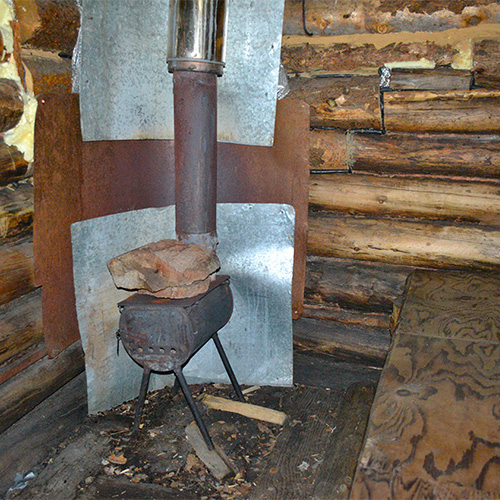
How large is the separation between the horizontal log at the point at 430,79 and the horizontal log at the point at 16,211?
98.4 inches

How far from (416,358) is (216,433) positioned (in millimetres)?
1664

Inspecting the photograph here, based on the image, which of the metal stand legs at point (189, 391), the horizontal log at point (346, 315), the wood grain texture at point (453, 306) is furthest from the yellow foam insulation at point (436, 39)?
the metal stand legs at point (189, 391)

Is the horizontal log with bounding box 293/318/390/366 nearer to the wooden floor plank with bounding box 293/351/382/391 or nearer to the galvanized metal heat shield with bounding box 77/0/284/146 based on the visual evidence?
the wooden floor plank with bounding box 293/351/382/391

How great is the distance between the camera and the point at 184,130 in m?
3.18

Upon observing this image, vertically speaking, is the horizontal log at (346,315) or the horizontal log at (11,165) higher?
the horizontal log at (11,165)

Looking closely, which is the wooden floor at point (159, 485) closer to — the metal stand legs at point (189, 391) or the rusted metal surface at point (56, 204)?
the metal stand legs at point (189, 391)

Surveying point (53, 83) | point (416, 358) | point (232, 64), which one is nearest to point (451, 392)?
point (416, 358)

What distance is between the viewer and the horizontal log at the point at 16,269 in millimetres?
2875

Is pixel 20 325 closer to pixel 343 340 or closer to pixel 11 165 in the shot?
pixel 11 165

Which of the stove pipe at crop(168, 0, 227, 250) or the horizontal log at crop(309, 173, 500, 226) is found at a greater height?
the stove pipe at crop(168, 0, 227, 250)

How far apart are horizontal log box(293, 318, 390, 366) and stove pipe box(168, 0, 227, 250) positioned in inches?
51.5

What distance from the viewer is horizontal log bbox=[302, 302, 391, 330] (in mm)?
4000

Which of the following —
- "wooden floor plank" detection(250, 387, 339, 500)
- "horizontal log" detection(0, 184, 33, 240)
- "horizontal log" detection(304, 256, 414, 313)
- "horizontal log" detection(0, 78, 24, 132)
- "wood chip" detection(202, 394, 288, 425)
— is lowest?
"wooden floor plank" detection(250, 387, 339, 500)

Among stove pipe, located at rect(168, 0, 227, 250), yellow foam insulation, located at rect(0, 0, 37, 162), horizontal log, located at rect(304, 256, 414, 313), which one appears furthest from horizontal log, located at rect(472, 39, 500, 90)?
yellow foam insulation, located at rect(0, 0, 37, 162)
